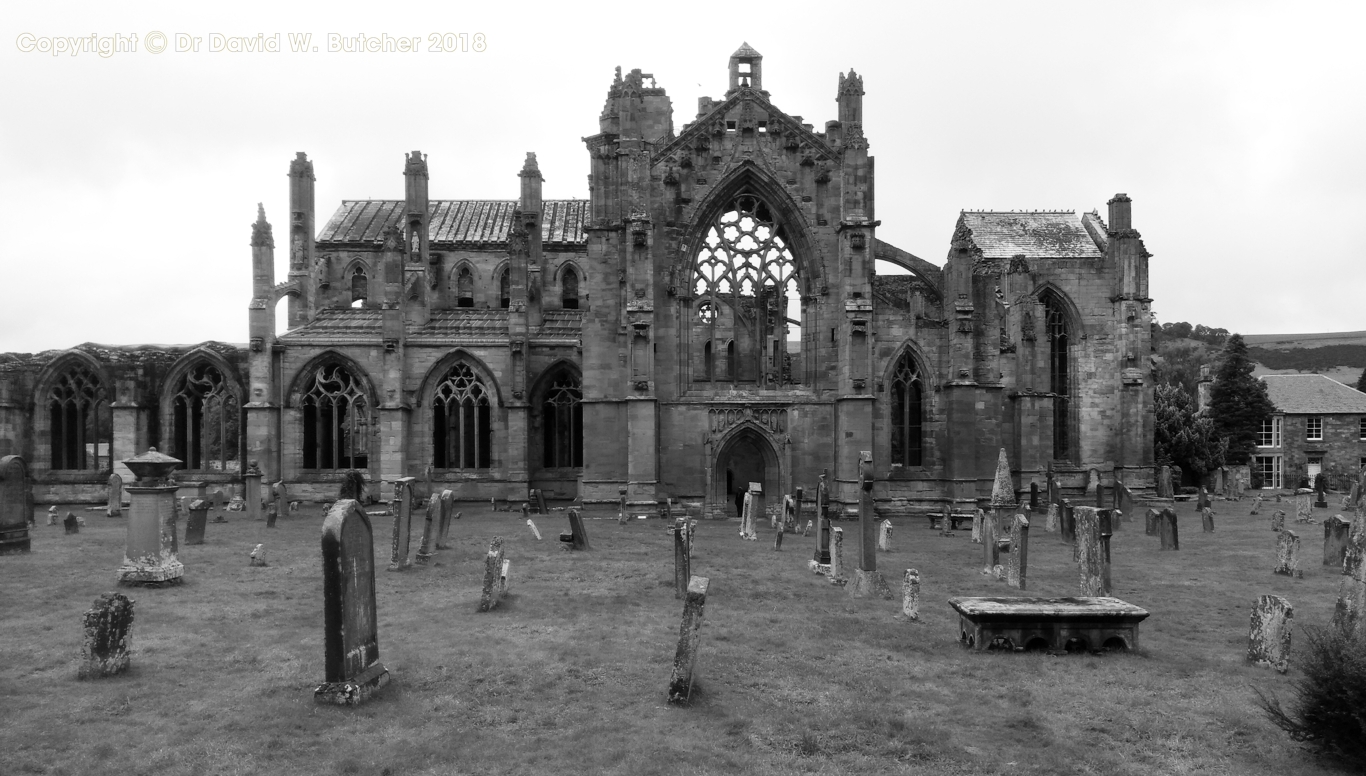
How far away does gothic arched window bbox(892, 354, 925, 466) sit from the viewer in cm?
3000

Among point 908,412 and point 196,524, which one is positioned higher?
point 908,412

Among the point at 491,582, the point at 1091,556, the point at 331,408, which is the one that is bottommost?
the point at 491,582

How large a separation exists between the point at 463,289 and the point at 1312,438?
4742 cm

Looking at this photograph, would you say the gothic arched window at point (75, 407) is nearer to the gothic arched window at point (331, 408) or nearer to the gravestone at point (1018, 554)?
the gothic arched window at point (331, 408)

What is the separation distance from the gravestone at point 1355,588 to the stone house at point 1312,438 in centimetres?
4737

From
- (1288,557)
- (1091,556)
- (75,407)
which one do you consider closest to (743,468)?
(1288,557)

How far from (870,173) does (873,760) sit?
76.4ft

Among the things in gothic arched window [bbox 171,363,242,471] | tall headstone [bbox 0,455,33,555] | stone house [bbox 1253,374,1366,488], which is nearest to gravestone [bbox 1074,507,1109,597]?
tall headstone [bbox 0,455,33,555]

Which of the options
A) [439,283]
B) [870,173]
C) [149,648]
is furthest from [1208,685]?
[439,283]

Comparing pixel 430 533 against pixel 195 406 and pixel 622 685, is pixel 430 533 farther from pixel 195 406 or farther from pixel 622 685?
pixel 195 406

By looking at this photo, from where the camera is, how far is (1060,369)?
3744cm

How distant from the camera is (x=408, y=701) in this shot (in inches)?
332

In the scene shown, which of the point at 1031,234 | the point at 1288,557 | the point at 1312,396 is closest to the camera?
the point at 1288,557

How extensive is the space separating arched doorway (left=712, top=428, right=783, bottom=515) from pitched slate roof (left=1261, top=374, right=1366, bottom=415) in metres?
36.9
